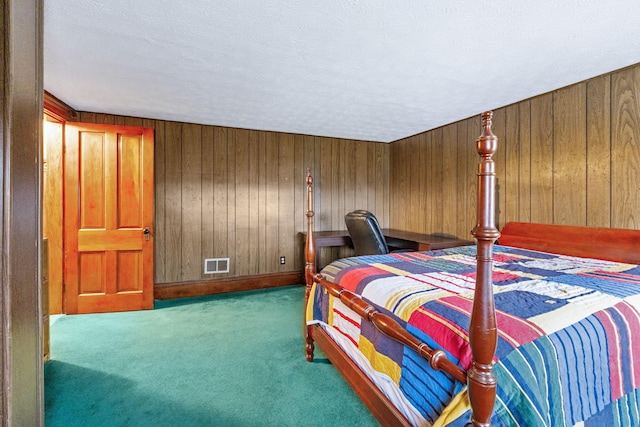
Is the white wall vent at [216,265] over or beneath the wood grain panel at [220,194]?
beneath

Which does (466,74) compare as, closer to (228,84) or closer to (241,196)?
(228,84)

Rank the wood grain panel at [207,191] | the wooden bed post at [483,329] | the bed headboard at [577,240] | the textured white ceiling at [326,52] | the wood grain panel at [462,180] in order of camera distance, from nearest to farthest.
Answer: the wooden bed post at [483,329] < the textured white ceiling at [326,52] < the bed headboard at [577,240] < the wood grain panel at [462,180] < the wood grain panel at [207,191]

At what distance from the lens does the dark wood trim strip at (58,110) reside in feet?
8.81

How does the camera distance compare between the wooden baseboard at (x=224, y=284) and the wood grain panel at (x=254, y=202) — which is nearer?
→ the wooden baseboard at (x=224, y=284)

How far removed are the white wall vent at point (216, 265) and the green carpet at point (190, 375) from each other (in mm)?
820

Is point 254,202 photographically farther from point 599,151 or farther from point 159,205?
point 599,151

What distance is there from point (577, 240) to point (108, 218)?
4.35m

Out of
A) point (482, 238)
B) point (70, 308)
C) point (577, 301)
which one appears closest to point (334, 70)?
point (482, 238)

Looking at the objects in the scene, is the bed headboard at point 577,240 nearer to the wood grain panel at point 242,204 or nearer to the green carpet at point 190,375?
the green carpet at point 190,375

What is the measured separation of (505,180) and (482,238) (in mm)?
2730

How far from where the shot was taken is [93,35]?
1770mm

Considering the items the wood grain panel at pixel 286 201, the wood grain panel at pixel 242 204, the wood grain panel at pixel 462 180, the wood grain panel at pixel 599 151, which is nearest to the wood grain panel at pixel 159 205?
the wood grain panel at pixel 242 204

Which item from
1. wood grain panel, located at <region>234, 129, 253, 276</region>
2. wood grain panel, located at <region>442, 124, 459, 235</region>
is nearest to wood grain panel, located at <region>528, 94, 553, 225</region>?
wood grain panel, located at <region>442, 124, 459, 235</region>

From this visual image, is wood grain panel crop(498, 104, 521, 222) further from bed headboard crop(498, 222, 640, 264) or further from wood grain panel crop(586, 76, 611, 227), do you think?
wood grain panel crop(586, 76, 611, 227)
